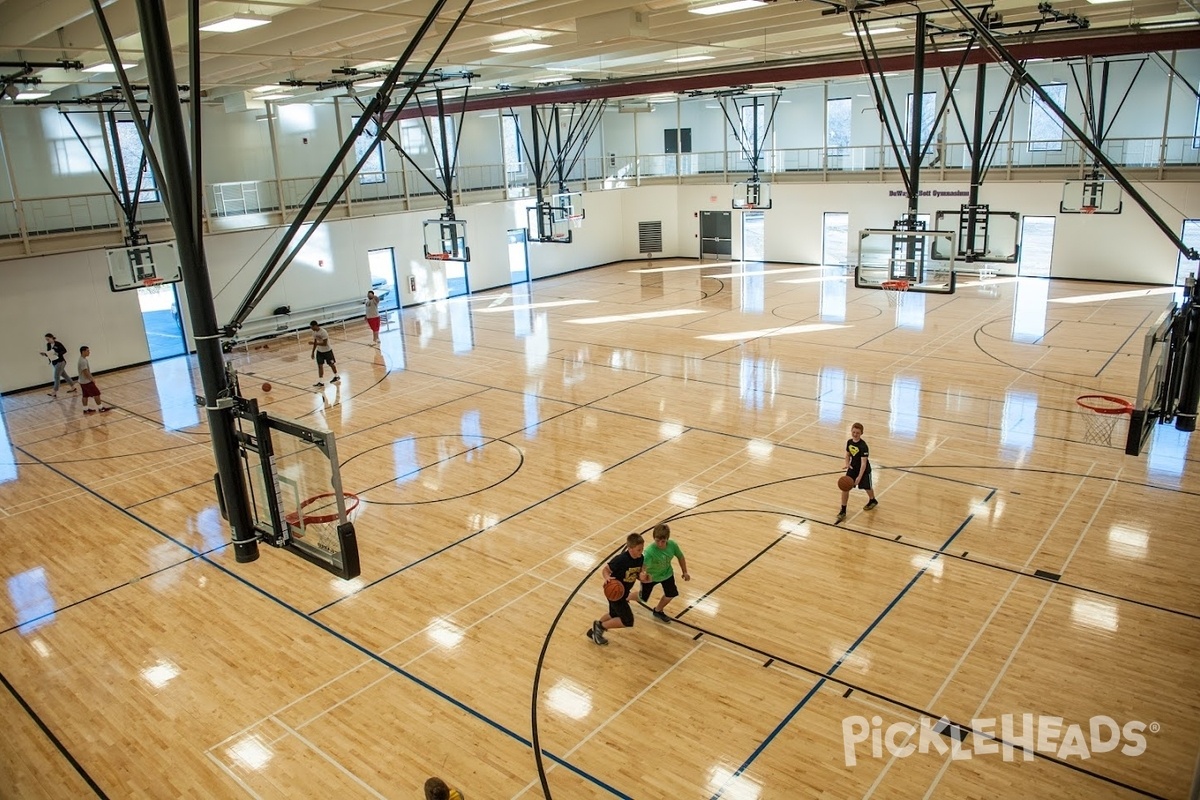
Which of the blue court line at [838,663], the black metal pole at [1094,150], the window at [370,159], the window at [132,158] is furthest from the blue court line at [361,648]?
the window at [370,159]

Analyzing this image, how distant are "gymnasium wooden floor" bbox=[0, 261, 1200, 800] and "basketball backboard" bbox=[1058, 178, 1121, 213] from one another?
25.2ft

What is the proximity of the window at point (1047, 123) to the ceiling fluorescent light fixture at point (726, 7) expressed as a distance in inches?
719

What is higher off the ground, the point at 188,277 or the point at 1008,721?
the point at 188,277

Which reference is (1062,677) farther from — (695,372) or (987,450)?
(695,372)

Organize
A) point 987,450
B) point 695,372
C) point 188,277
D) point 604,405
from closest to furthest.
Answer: point 188,277
point 987,450
point 604,405
point 695,372

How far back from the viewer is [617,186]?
34156 mm

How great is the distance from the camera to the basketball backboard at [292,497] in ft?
19.4

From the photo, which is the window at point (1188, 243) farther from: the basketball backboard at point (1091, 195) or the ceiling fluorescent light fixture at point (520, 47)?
the ceiling fluorescent light fixture at point (520, 47)

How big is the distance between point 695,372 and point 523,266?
15005 millimetres

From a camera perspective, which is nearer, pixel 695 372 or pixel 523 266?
pixel 695 372

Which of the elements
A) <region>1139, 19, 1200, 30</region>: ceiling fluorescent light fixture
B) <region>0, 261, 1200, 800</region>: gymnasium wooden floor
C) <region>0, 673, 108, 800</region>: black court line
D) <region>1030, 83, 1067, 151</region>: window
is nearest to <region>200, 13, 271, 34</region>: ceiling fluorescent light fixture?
<region>0, 261, 1200, 800</region>: gymnasium wooden floor

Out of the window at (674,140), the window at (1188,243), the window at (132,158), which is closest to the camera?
the window at (132,158)

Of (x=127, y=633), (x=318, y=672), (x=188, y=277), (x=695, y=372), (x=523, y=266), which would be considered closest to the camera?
(x=188, y=277)

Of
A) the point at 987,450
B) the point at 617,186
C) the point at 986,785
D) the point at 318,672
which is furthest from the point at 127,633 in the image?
the point at 617,186
